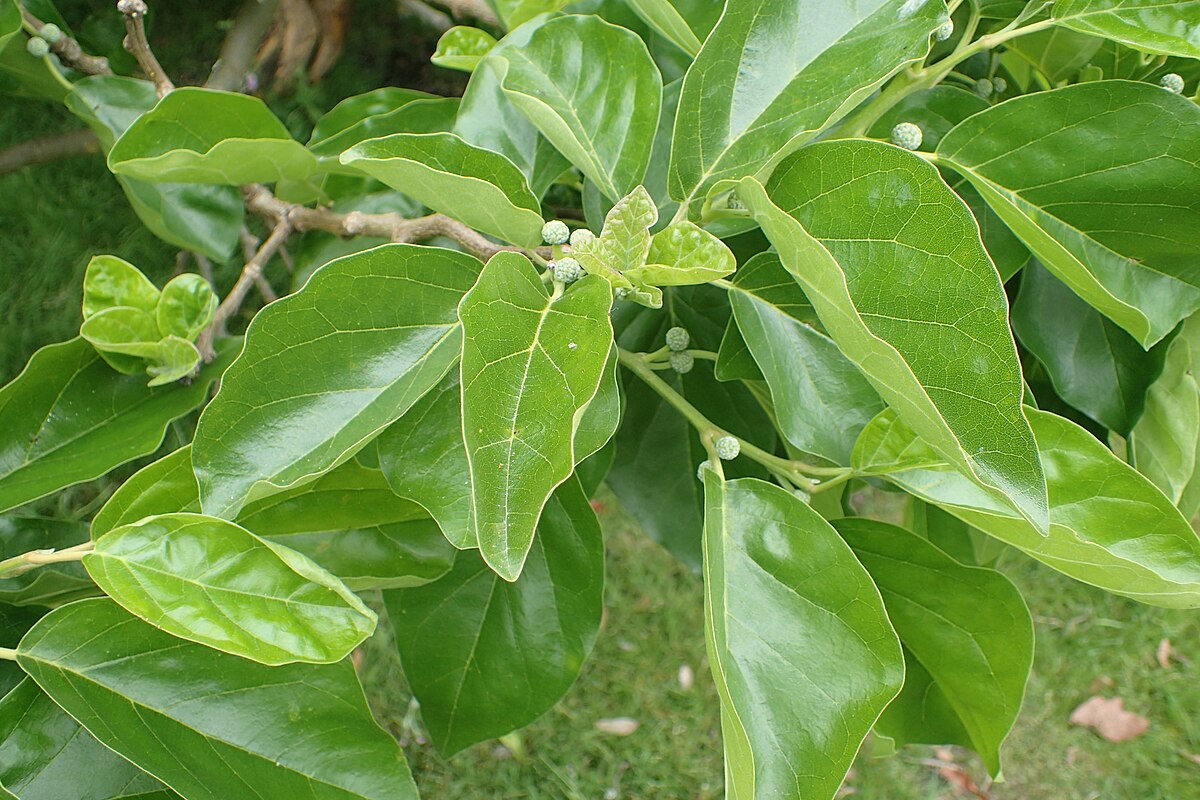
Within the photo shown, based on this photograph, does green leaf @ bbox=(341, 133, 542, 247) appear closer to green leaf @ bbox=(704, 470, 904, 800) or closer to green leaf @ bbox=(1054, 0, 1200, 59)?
green leaf @ bbox=(704, 470, 904, 800)

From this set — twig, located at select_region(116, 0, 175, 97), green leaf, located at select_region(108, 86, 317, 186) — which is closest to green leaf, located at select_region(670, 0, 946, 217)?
green leaf, located at select_region(108, 86, 317, 186)

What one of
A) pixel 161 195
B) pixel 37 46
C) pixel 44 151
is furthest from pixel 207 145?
pixel 44 151

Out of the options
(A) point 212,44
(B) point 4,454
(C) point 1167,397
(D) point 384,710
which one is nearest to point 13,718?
(B) point 4,454

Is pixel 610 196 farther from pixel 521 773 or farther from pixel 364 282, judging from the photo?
pixel 521 773

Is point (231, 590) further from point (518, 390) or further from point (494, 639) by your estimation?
point (494, 639)

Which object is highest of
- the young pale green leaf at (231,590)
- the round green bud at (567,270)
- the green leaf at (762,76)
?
the green leaf at (762,76)

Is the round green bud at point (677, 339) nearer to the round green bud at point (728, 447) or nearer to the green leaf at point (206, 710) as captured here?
the round green bud at point (728, 447)

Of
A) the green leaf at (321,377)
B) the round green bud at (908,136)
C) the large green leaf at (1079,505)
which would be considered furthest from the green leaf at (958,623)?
the green leaf at (321,377)

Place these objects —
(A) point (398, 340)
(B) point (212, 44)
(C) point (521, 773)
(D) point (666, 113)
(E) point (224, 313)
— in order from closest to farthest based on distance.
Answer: (A) point (398, 340) → (D) point (666, 113) → (E) point (224, 313) → (C) point (521, 773) → (B) point (212, 44)
